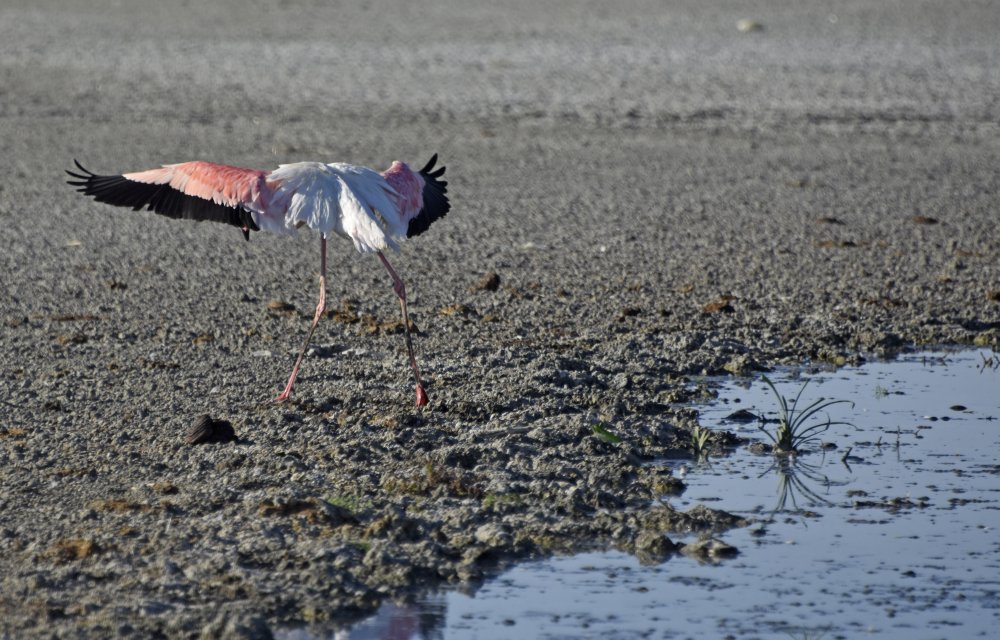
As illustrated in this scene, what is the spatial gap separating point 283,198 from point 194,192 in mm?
442

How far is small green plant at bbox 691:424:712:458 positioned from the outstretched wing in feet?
6.87

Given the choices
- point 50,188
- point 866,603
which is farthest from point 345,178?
point 50,188

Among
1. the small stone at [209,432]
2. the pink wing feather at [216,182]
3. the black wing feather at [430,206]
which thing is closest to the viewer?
the small stone at [209,432]

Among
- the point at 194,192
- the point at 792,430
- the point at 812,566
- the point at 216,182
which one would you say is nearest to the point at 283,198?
the point at 216,182

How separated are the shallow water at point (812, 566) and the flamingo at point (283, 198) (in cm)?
165

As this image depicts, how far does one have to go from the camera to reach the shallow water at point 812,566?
479 cm

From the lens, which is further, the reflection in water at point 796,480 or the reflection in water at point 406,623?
the reflection in water at point 796,480

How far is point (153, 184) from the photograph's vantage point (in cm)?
702

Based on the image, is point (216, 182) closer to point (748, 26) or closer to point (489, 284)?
point (489, 284)

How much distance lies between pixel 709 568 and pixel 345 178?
8.42ft

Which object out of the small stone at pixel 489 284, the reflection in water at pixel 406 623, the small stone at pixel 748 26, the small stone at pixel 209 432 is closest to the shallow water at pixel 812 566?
the reflection in water at pixel 406 623

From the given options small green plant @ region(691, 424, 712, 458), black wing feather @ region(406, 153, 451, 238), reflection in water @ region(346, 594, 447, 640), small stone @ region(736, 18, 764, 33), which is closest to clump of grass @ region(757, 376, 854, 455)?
small green plant @ region(691, 424, 712, 458)

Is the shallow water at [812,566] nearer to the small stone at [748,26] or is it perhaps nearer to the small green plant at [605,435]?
the small green plant at [605,435]

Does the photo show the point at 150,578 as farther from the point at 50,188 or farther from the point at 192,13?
the point at 192,13
